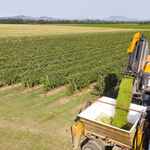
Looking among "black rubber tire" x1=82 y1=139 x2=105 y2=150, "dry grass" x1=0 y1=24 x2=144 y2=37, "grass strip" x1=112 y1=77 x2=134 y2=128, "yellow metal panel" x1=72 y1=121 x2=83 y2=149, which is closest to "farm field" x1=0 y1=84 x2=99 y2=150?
"yellow metal panel" x1=72 y1=121 x2=83 y2=149

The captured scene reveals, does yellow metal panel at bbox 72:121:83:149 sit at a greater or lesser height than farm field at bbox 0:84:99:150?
greater

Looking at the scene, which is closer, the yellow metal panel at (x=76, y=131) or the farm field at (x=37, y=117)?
the yellow metal panel at (x=76, y=131)

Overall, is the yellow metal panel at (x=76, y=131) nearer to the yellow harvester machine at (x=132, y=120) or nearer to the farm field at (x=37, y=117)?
the yellow harvester machine at (x=132, y=120)

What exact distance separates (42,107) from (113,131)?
5921 mm

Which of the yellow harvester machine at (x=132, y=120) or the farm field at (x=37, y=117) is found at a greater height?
the yellow harvester machine at (x=132, y=120)

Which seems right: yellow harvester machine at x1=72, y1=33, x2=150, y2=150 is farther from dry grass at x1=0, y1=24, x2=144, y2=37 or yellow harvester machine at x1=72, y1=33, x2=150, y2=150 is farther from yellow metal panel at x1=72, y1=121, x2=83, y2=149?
dry grass at x1=0, y1=24, x2=144, y2=37

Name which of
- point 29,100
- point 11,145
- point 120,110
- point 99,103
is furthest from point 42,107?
point 120,110

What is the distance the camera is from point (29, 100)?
10.8 meters

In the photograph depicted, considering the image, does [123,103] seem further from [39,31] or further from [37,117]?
[39,31]

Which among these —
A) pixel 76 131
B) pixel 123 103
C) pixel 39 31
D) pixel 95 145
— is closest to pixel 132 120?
pixel 123 103

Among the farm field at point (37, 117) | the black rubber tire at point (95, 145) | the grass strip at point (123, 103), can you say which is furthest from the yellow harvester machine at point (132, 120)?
the farm field at point (37, 117)

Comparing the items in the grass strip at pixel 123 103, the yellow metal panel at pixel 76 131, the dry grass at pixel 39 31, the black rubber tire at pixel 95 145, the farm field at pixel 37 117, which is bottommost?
the farm field at pixel 37 117

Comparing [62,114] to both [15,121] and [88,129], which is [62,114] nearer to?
[15,121]

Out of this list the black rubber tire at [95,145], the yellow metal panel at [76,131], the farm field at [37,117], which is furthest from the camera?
the farm field at [37,117]
